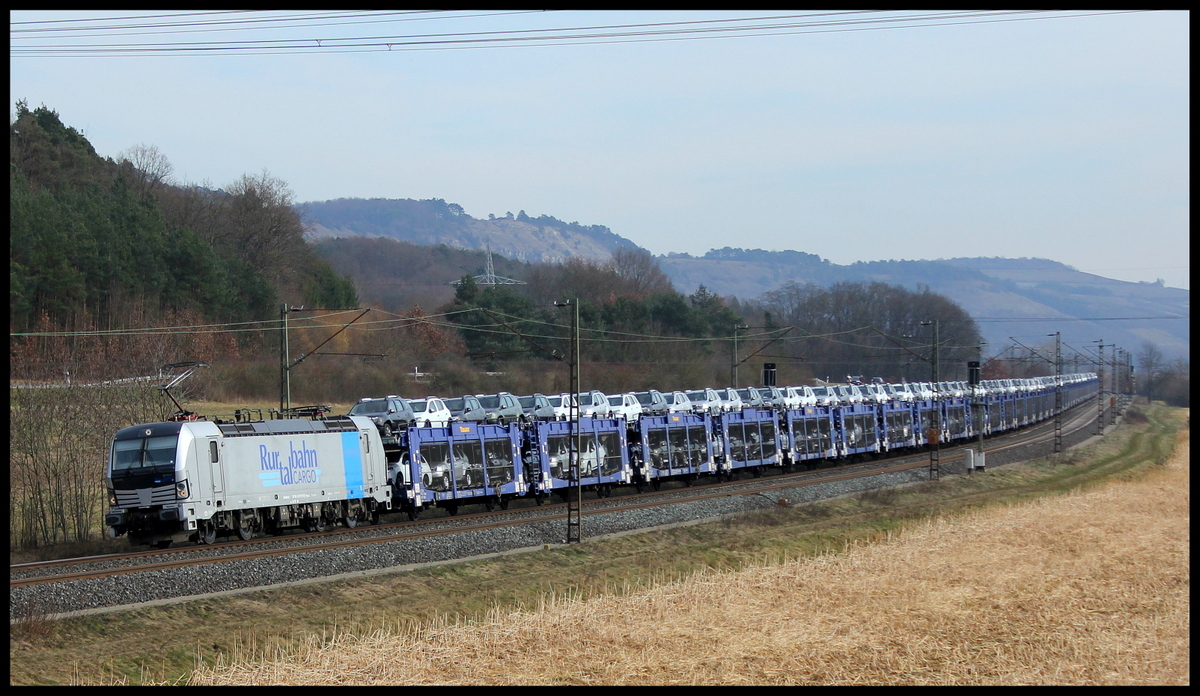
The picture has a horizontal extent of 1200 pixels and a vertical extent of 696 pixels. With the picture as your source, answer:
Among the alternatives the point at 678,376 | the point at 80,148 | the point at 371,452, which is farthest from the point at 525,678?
the point at 80,148

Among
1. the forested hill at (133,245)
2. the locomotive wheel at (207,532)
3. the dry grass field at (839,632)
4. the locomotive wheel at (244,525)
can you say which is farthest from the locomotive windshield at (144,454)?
the forested hill at (133,245)

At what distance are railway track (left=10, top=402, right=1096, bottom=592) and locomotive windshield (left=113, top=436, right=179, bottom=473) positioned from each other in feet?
6.56

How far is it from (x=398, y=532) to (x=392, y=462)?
4.17 metres

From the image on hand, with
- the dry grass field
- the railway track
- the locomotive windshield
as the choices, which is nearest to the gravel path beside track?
the railway track

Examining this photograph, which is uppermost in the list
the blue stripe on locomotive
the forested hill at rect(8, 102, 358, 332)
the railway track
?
the forested hill at rect(8, 102, 358, 332)

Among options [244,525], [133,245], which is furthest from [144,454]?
[133,245]

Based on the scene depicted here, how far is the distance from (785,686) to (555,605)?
7.15 metres

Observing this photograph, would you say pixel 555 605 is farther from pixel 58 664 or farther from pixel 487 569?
pixel 58 664

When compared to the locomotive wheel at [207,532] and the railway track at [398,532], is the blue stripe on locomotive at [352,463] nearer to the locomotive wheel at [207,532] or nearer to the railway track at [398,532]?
the railway track at [398,532]

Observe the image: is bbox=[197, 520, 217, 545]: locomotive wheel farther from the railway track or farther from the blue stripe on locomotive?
the blue stripe on locomotive

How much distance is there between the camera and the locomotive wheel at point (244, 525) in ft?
90.4

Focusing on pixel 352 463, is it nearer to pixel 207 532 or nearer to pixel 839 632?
pixel 207 532

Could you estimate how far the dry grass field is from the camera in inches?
619

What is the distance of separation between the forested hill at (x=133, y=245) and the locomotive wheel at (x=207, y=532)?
20.2 meters
